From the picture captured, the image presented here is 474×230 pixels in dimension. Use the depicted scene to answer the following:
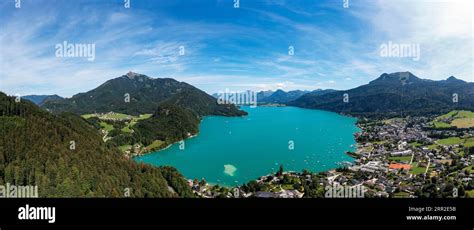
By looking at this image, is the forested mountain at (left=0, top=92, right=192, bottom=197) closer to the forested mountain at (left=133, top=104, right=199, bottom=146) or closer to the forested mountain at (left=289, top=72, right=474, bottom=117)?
the forested mountain at (left=133, top=104, right=199, bottom=146)

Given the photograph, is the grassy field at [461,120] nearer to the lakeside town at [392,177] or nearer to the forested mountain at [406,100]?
the lakeside town at [392,177]

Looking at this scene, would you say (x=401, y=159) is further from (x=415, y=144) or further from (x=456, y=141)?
(x=456, y=141)

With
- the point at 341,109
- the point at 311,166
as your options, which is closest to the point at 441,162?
the point at 311,166

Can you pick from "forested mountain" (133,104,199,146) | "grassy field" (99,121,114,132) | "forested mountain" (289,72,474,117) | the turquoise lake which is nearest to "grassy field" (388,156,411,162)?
the turquoise lake

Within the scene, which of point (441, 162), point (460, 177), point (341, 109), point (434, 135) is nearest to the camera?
point (460, 177)

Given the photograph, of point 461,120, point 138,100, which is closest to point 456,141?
point 461,120

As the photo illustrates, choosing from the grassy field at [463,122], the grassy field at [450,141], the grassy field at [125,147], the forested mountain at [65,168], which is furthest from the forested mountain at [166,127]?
the grassy field at [463,122]
